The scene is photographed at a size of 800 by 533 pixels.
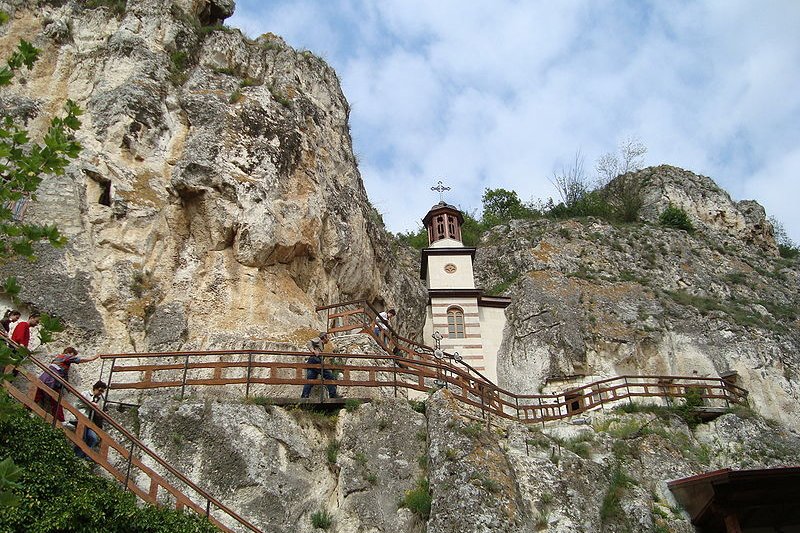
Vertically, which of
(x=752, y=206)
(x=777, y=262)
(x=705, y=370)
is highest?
(x=752, y=206)

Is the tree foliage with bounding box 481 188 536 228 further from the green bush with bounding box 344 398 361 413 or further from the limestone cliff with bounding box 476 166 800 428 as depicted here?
the green bush with bounding box 344 398 361 413

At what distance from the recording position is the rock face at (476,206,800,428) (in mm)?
29094

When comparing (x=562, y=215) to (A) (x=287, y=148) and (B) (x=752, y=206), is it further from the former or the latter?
(A) (x=287, y=148)

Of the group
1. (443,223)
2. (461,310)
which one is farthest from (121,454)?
(443,223)

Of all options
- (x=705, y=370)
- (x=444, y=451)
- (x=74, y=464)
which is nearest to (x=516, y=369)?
(x=705, y=370)

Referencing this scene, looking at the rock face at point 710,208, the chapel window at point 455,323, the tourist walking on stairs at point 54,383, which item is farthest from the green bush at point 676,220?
the tourist walking on stairs at point 54,383

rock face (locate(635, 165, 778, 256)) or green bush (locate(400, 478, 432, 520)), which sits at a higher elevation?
rock face (locate(635, 165, 778, 256))

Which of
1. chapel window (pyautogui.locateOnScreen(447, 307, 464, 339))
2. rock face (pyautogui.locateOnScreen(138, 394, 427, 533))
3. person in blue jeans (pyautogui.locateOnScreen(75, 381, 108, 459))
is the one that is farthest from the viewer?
chapel window (pyautogui.locateOnScreen(447, 307, 464, 339))

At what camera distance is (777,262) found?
131 feet

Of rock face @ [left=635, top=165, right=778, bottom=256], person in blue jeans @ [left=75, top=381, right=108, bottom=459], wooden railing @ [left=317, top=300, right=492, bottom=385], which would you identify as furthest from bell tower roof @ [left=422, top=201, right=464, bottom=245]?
person in blue jeans @ [left=75, top=381, right=108, bottom=459]

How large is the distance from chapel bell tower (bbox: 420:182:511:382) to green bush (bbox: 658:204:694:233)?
41.4 ft

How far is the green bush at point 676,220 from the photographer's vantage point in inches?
1617

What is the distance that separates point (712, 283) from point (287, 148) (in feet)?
80.8

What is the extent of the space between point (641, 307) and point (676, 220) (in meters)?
11.2
